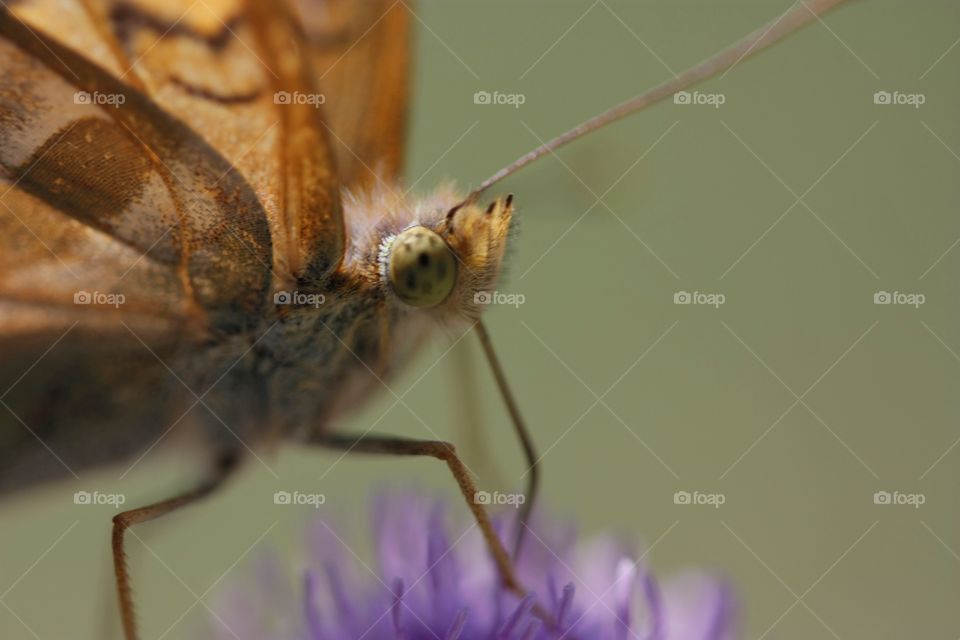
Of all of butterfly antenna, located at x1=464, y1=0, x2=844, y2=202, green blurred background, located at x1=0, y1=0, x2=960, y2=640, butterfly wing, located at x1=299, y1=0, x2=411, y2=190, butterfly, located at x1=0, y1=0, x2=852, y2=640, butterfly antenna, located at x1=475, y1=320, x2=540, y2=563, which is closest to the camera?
butterfly antenna, located at x1=464, y1=0, x2=844, y2=202

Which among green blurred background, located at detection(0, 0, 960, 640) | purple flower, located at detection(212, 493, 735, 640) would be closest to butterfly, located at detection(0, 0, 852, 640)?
purple flower, located at detection(212, 493, 735, 640)

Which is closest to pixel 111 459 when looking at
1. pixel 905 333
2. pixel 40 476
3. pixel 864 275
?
pixel 40 476

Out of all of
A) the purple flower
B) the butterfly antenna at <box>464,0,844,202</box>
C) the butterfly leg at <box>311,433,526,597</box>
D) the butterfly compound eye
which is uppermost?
the butterfly antenna at <box>464,0,844,202</box>

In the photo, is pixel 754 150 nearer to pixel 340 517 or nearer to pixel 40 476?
pixel 340 517

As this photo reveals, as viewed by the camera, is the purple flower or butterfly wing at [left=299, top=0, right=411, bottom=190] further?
butterfly wing at [left=299, top=0, right=411, bottom=190]

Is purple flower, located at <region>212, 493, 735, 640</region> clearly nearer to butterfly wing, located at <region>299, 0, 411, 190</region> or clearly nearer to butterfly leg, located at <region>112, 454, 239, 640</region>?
butterfly leg, located at <region>112, 454, 239, 640</region>

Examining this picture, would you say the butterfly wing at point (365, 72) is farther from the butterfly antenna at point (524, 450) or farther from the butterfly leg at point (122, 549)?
the butterfly leg at point (122, 549)

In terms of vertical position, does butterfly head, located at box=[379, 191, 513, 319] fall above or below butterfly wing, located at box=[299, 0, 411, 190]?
below

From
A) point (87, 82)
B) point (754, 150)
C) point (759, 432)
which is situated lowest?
point (759, 432)
